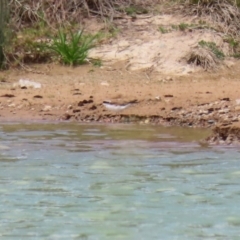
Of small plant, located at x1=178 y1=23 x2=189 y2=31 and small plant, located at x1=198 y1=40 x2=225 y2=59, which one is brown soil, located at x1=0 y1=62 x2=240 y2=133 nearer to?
small plant, located at x1=198 y1=40 x2=225 y2=59

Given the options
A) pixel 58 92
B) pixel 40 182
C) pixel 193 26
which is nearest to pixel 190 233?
pixel 40 182

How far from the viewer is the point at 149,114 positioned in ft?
28.7

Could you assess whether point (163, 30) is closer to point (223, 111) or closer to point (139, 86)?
point (139, 86)

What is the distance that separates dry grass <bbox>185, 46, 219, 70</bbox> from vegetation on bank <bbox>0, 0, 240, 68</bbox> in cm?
1

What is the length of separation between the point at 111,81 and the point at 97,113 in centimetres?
150

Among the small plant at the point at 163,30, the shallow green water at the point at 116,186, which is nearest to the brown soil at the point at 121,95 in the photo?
the shallow green water at the point at 116,186

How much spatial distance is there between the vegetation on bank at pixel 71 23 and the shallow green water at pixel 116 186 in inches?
125

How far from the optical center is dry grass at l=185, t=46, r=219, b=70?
35.5 ft

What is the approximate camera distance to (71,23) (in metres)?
12.0

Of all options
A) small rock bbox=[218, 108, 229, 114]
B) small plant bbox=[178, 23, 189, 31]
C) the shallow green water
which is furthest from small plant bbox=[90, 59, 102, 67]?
the shallow green water

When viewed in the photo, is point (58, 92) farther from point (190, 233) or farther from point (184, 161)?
point (190, 233)

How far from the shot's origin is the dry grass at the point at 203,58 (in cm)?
1082

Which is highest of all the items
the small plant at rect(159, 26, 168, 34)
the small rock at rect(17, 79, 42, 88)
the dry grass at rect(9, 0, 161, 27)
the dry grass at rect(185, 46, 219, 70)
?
the dry grass at rect(9, 0, 161, 27)

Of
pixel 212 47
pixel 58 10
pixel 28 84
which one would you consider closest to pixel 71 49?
pixel 28 84
